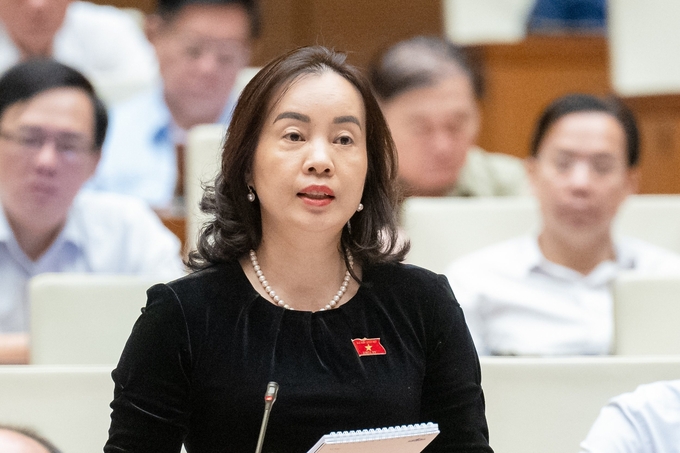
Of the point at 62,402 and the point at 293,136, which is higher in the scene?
the point at 293,136

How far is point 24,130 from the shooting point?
1.19 meters

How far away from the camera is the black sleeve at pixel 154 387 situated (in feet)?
2.08

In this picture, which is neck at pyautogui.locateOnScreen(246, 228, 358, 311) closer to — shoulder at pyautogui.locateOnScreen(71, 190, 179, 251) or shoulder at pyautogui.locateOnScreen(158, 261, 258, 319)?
shoulder at pyautogui.locateOnScreen(158, 261, 258, 319)

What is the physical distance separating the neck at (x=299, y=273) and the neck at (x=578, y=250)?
591mm

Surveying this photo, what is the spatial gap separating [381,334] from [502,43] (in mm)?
1291

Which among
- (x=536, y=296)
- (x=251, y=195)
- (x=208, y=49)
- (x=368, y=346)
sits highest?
(x=208, y=49)

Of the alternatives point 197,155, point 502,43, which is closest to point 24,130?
point 197,155

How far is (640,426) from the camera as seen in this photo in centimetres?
72

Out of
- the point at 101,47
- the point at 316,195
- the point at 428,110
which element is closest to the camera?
the point at 316,195

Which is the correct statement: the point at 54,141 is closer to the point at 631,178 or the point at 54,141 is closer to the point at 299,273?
the point at 299,273

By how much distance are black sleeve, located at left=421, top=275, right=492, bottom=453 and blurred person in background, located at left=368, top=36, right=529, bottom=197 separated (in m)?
0.63

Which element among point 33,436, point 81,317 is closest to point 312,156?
point 33,436

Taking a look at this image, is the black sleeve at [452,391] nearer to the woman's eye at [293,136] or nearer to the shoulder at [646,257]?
the woman's eye at [293,136]

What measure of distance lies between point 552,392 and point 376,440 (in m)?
0.29
